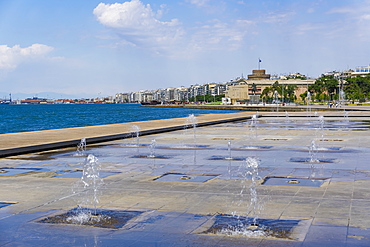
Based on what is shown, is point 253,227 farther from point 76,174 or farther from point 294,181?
point 76,174

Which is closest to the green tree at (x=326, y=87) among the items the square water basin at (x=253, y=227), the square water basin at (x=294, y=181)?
the square water basin at (x=294, y=181)

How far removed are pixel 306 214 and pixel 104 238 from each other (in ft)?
9.69

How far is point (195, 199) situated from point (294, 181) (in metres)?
2.53

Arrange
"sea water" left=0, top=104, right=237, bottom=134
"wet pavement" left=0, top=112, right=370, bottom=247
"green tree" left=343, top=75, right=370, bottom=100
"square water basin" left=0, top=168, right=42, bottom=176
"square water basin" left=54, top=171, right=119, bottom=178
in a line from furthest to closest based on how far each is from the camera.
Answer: "green tree" left=343, top=75, right=370, bottom=100
"sea water" left=0, top=104, right=237, bottom=134
"square water basin" left=0, top=168, right=42, bottom=176
"square water basin" left=54, top=171, right=119, bottom=178
"wet pavement" left=0, top=112, right=370, bottom=247

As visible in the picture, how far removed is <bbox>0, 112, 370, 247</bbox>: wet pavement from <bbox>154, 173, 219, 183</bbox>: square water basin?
0.9 inches

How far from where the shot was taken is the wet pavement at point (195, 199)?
6.15 metres

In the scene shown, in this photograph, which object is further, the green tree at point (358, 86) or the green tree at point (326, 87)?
the green tree at point (326, 87)

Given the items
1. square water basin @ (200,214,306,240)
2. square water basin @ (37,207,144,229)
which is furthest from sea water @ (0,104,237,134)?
square water basin @ (200,214,306,240)

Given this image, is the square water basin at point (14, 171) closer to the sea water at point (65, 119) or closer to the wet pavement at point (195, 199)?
the wet pavement at point (195, 199)

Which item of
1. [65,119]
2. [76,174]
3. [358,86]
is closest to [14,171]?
[76,174]

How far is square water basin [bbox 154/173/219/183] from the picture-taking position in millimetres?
10115

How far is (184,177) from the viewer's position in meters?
10.4

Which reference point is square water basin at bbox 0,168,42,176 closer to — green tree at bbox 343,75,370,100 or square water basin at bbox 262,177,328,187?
square water basin at bbox 262,177,328,187

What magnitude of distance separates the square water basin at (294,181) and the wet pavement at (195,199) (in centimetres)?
2
